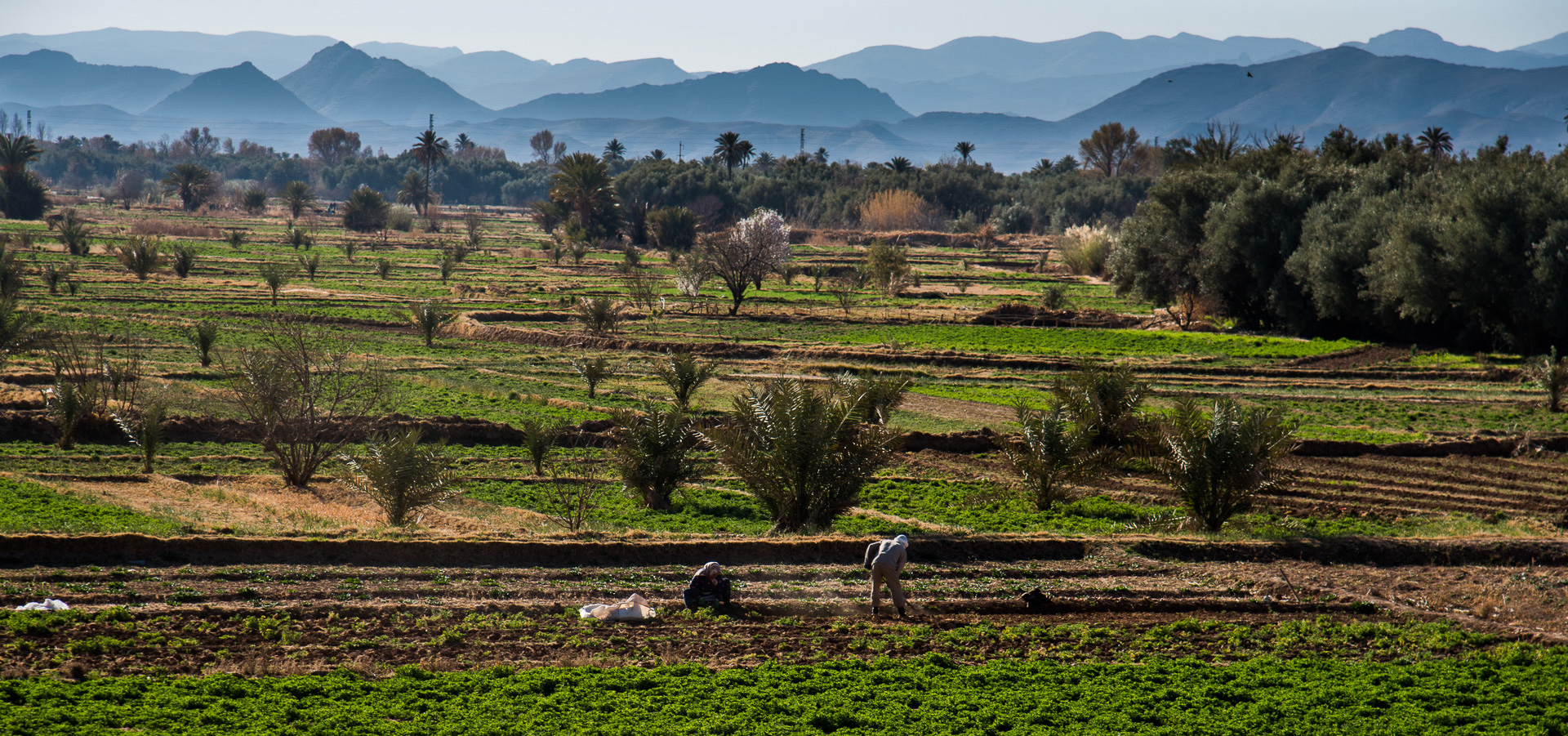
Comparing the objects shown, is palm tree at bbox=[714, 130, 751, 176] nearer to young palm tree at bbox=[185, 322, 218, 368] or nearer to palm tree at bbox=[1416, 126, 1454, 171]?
palm tree at bbox=[1416, 126, 1454, 171]

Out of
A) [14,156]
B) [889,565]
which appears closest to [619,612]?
[889,565]

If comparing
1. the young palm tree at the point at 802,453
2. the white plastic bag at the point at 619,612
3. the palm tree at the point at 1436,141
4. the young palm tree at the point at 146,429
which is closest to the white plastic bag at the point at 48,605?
the white plastic bag at the point at 619,612

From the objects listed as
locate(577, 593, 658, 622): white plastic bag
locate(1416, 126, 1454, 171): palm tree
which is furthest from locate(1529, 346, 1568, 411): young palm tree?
locate(1416, 126, 1454, 171): palm tree

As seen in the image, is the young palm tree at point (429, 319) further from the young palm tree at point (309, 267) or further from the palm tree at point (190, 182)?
the palm tree at point (190, 182)

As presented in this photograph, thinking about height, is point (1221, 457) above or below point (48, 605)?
above

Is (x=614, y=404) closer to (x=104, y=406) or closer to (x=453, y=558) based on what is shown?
(x=104, y=406)

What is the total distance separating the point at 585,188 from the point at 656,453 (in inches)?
3147

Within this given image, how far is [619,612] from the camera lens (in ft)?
39.9

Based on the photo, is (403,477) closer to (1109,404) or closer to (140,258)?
(1109,404)

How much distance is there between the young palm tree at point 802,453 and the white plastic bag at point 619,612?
194 inches

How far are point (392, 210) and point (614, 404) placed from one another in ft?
342

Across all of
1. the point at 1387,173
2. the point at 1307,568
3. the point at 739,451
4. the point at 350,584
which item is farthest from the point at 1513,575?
the point at 1387,173

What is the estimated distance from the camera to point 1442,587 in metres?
13.9

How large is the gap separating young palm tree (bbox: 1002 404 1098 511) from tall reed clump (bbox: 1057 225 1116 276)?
60.5m
